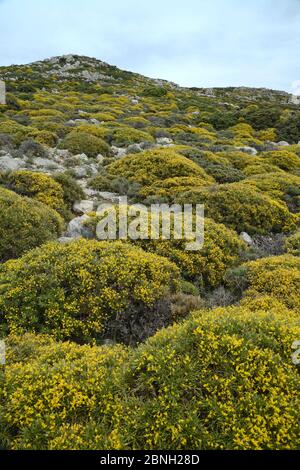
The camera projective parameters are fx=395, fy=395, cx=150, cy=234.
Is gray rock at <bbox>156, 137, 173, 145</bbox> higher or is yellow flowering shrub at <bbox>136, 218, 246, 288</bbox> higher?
gray rock at <bbox>156, 137, 173, 145</bbox>

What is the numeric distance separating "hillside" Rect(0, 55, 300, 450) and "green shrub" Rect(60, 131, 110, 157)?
148 inches

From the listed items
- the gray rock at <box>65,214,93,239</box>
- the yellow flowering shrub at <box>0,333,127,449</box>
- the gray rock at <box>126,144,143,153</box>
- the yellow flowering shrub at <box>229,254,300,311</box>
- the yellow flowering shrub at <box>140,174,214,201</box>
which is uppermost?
the gray rock at <box>126,144,143,153</box>

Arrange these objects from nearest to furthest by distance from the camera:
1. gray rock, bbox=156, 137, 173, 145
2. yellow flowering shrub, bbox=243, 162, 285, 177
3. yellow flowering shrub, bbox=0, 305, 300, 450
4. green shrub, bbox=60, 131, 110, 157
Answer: yellow flowering shrub, bbox=0, 305, 300, 450 → yellow flowering shrub, bbox=243, 162, 285, 177 → green shrub, bbox=60, 131, 110, 157 → gray rock, bbox=156, 137, 173, 145

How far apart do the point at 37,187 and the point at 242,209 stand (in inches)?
283

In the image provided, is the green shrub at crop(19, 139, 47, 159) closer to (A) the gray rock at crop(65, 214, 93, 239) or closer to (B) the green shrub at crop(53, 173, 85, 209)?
(B) the green shrub at crop(53, 173, 85, 209)

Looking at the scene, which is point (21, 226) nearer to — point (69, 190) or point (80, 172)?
point (69, 190)

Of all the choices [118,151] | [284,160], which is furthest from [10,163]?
[284,160]

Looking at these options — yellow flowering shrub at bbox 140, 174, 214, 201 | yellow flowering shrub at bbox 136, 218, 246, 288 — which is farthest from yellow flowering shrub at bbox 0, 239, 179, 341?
yellow flowering shrub at bbox 140, 174, 214, 201

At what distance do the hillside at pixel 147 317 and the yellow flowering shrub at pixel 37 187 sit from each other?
0.05m

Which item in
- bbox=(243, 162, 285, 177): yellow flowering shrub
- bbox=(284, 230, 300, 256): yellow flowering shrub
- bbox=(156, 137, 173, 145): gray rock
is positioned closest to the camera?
bbox=(284, 230, 300, 256): yellow flowering shrub

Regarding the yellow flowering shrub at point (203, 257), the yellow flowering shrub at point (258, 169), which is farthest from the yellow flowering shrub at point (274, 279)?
the yellow flowering shrub at point (258, 169)

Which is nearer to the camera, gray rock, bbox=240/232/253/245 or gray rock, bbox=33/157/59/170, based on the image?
gray rock, bbox=240/232/253/245

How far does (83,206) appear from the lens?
1441cm

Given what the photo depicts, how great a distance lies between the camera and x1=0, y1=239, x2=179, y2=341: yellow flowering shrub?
23.9ft
